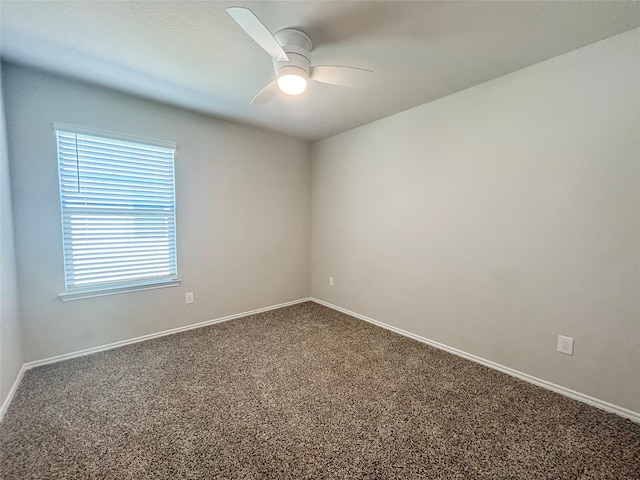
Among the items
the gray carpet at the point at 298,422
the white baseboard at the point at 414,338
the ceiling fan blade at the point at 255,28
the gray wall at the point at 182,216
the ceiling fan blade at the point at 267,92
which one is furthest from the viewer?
the gray wall at the point at 182,216

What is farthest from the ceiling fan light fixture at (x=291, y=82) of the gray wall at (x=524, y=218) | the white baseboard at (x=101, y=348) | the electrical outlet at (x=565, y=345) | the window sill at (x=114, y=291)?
the white baseboard at (x=101, y=348)

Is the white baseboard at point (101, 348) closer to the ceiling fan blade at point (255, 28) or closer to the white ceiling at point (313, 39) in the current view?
the white ceiling at point (313, 39)

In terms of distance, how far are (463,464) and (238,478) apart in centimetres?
112

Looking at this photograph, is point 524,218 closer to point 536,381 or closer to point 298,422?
point 536,381

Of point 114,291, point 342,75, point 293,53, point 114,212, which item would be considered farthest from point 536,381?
point 114,212

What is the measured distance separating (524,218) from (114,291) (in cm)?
364

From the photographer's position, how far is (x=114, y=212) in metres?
2.51

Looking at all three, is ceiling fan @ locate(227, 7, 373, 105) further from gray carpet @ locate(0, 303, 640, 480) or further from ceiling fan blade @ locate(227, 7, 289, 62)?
gray carpet @ locate(0, 303, 640, 480)

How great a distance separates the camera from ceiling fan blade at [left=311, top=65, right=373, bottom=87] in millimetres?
1695

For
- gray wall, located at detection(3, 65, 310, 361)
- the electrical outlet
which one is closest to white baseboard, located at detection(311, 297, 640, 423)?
the electrical outlet

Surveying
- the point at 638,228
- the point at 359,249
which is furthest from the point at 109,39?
the point at 638,228

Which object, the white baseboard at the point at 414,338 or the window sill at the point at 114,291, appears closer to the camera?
the white baseboard at the point at 414,338

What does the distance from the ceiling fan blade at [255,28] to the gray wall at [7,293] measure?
1999 millimetres

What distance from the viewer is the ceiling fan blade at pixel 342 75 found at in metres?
1.70
